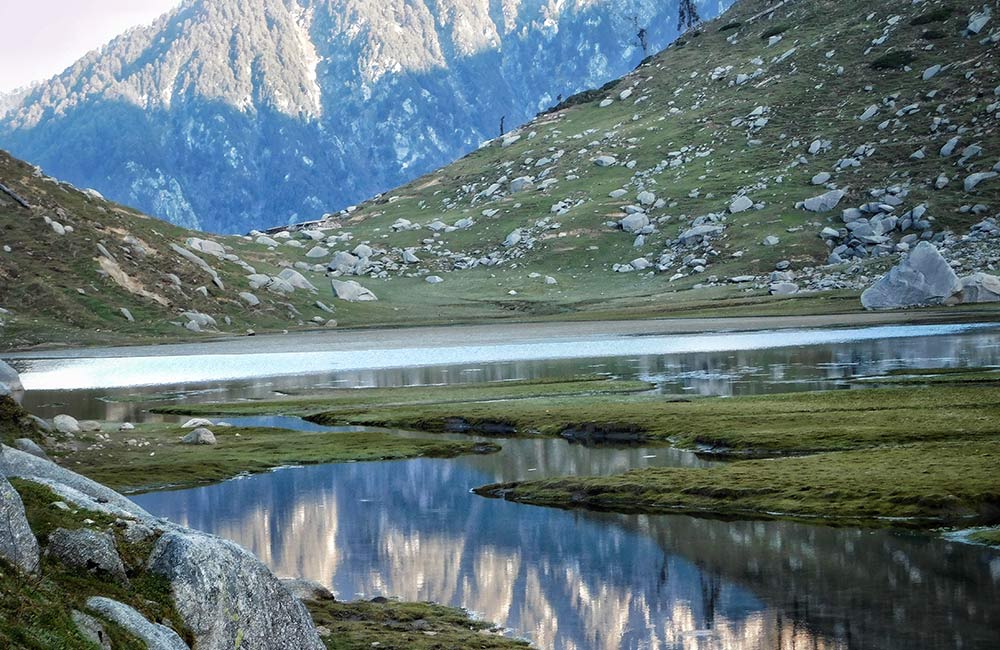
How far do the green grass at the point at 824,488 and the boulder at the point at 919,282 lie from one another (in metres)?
114

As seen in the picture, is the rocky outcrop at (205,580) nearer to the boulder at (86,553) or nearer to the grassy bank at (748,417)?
the boulder at (86,553)

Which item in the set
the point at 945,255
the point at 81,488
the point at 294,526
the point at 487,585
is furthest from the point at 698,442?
the point at 945,255

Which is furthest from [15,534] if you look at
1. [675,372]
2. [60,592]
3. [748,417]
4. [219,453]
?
[675,372]

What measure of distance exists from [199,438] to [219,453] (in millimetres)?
4792

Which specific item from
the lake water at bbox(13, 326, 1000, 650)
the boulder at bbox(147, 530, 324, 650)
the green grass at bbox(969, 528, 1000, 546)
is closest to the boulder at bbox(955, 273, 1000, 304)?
the lake water at bbox(13, 326, 1000, 650)

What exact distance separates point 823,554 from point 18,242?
6539 inches

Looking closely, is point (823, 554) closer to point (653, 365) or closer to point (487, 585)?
point (487, 585)

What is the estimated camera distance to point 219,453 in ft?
205

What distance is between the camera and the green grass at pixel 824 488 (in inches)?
1576

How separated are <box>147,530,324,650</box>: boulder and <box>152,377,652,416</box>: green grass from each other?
60859 millimetres

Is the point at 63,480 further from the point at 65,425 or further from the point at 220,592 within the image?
the point at 65,425

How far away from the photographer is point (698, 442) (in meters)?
59.4

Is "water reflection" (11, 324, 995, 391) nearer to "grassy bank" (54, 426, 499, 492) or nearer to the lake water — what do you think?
"grassy bank" (54, 426, 499, 492)

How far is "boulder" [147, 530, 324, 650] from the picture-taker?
19.8 m
